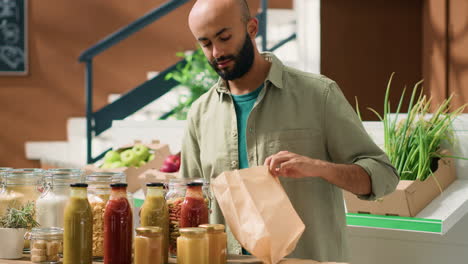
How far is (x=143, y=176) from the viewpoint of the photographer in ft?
11.4

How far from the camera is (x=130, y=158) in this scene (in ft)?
12.4

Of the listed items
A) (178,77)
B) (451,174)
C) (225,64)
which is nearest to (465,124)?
(451,174)

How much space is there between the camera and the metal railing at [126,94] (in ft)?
18.5

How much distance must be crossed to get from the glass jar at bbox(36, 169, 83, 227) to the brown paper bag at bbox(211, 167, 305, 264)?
406 mm

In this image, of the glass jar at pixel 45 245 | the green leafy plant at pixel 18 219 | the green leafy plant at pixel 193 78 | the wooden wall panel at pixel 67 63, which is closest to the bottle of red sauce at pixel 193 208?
the glass jar at pixel 45 245

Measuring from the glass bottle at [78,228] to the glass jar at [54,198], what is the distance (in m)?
0.19

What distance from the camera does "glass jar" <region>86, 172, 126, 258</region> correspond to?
1.74 metres

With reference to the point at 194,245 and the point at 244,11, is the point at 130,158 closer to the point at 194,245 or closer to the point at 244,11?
the point at 244,11

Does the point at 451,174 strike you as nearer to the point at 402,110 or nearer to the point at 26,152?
the point at 402,110

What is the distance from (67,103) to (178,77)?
2.08 meters

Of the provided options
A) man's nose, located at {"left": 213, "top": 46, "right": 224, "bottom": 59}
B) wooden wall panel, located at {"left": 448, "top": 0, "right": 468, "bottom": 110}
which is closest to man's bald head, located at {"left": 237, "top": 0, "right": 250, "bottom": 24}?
man's nose, located at {"left": 213, "top": 46, "right": 224, "bottom": 59}

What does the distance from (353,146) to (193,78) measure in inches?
155

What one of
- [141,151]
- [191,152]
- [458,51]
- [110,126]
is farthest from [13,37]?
[191,152]

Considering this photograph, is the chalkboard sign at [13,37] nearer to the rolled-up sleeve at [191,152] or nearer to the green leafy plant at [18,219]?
the rolled-up sleeve at [191,152]
